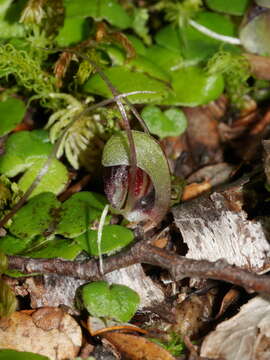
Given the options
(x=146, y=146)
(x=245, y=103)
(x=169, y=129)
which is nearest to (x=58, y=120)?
(x=169, y=129)

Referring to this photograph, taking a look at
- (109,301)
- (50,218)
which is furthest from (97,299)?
(50,218)

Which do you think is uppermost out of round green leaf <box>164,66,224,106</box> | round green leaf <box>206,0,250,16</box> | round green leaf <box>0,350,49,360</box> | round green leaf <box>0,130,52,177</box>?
round green leaf <box>206,0,250,16</box>

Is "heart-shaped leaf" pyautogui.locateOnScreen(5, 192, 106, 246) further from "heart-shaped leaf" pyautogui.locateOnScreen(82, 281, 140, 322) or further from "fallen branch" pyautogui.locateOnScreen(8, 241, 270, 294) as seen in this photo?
"heart-shaped leaf" pyautogui.locateOnScreen(82, 281, 140, 322)

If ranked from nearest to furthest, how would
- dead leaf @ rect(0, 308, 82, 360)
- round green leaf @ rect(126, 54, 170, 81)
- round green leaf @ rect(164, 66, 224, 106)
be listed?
dead leaf @ rect(0, 308, 82, 360) < round green leaf @ rect(126, 54, 170, 81) < round green leaf @ rect(164, 66, 224, 106)

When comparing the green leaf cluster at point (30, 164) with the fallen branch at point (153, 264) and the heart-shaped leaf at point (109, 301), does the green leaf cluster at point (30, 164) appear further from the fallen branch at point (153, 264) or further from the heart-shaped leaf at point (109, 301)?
the heart-shaped leaf at point (109, 301)

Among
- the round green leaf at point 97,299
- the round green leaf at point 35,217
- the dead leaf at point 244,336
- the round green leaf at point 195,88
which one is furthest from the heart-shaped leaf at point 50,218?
the round green leaf at point 195,88

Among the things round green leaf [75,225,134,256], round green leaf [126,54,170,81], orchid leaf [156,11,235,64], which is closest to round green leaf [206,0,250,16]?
orchid leaf [156,11,235,64]
